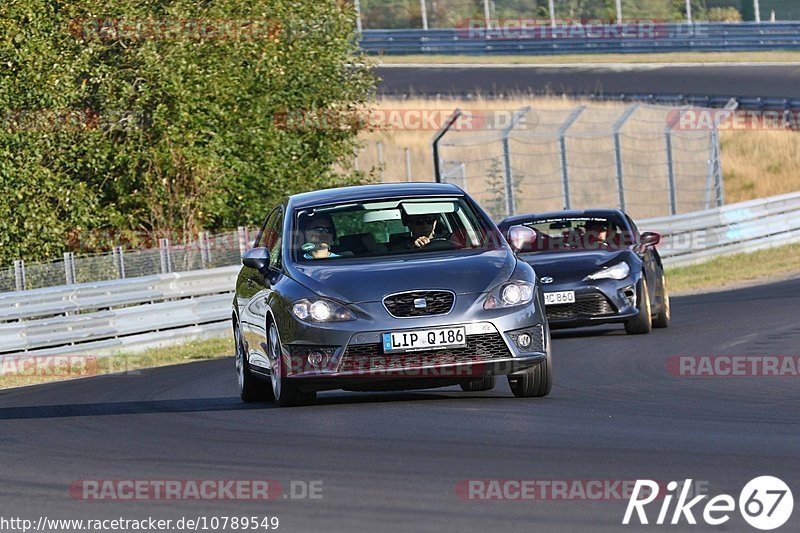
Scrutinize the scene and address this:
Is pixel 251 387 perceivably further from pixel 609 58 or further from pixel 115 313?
pixel 609 58

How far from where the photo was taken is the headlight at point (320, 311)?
32.8 ft

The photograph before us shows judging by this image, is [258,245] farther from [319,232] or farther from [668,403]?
[668,403]

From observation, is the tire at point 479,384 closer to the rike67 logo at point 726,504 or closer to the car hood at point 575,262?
the rike67 logo at point 726,504

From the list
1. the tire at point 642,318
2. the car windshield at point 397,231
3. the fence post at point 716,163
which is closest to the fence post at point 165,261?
the tire at point 642,318

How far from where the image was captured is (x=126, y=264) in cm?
2192

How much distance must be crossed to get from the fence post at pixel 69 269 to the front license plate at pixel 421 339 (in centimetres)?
1179

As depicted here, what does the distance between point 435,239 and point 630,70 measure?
4040 cm

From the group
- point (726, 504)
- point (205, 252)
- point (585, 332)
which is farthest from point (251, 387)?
point (205, 252)

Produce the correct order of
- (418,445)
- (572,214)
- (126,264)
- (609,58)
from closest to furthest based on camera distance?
(418,445)
(572,214)
(126,264)
(609,58)

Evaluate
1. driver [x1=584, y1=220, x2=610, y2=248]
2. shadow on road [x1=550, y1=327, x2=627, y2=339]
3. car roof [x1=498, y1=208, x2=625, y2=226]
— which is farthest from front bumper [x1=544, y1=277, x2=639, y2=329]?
car roof [x1=498, y1=208, x2=625, y2=226]

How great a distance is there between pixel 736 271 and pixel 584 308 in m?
11.6

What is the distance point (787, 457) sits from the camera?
7359mm

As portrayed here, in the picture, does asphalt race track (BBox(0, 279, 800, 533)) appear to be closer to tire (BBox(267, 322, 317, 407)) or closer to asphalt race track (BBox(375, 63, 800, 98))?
tire (BBox(267, 322, 317, 407))

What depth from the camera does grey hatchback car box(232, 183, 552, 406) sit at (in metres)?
9.90
